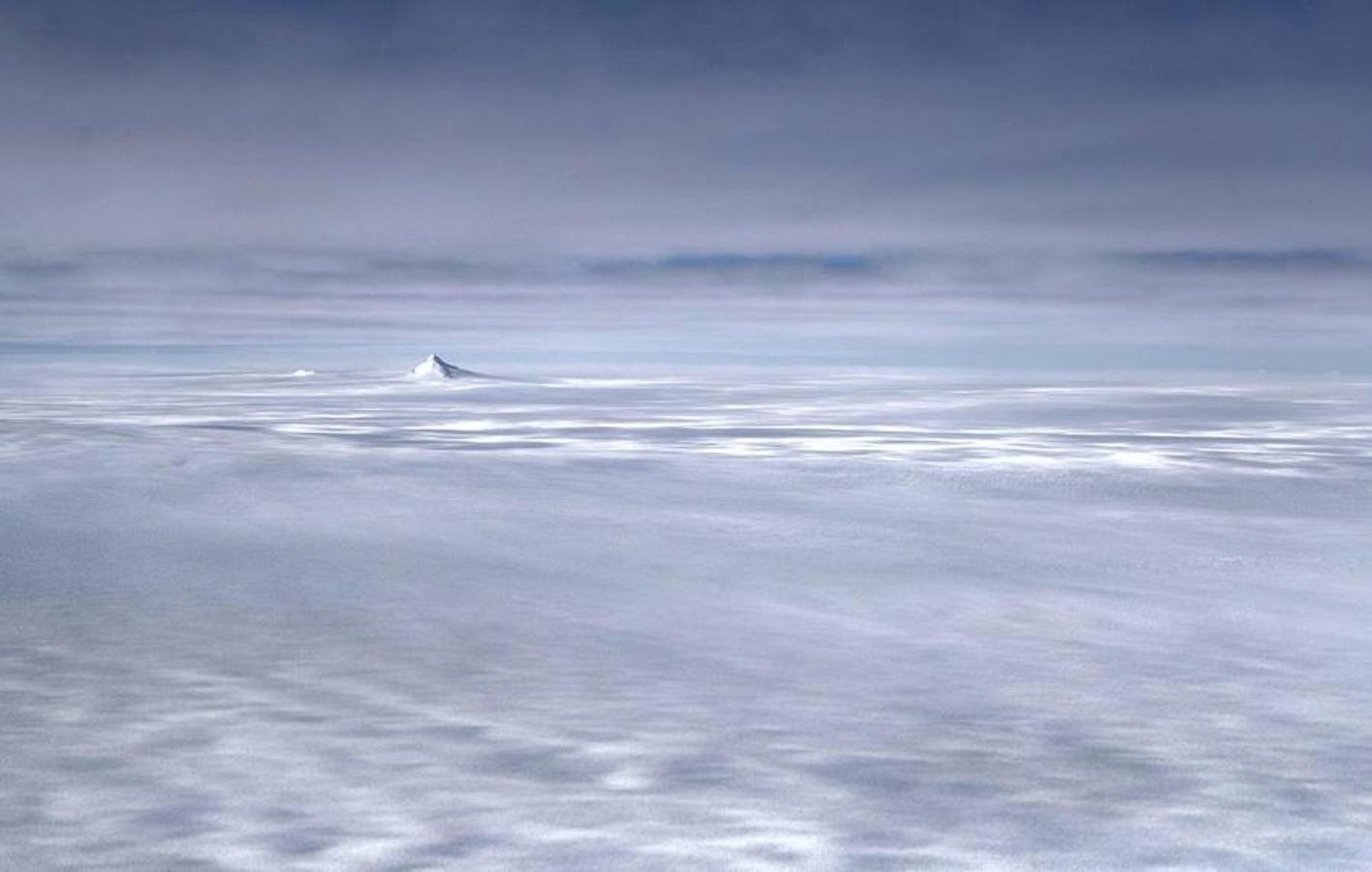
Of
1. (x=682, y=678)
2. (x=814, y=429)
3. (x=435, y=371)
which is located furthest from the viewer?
(x=435, y=371)

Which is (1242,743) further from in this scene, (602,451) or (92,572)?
(602,451)

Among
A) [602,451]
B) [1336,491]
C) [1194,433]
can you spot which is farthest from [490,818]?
[1194,433]

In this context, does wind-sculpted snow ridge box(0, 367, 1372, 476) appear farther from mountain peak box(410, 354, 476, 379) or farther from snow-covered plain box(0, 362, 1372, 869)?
mountain peak box(410, 354, 476, 379)

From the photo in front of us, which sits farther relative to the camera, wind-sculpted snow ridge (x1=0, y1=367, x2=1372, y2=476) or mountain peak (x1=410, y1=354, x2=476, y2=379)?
mountain peak (x1=410, y1=354, x2=476, y2=379)

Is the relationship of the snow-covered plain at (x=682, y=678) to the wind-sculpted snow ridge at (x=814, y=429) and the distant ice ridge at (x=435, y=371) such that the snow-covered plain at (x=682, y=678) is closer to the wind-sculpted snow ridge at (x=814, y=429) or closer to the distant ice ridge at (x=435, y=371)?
the wind-sculpted snow ridge at (x=814, y=429)

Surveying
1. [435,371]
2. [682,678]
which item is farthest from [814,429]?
[435,371]

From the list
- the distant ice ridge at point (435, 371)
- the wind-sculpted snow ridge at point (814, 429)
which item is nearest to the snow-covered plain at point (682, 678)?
the wind-sculpted snow ridge at point (814, 429)

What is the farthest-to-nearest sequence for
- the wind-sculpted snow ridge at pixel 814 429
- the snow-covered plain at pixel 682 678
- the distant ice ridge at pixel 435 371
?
the distant ice ridge at pixel 435 371, the wind-sculpted snow ridge at pixel 814 429, the snow-covered plain at pixel 682 678

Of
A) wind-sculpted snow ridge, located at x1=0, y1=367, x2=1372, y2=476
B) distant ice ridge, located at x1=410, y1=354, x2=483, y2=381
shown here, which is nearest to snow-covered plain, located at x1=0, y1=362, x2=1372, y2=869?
wind-sculpted snow ridge, located at x1=0, y1=367, x2=1372, y2=476

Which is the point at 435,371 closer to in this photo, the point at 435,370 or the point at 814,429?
the point at 435,370
